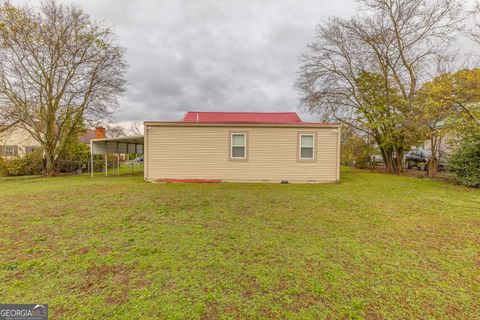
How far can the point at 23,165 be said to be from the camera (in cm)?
1461

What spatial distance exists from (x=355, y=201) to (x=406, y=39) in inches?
454

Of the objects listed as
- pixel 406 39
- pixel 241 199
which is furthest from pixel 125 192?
pixel 406 39

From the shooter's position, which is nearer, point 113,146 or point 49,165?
point 49,165

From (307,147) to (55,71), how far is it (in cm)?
1420

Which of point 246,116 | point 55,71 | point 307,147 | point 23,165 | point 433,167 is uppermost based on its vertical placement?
point 55,71

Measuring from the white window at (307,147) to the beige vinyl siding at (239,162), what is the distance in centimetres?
18

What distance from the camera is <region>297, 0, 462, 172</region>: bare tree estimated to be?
39.9 ft

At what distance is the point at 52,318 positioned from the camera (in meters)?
1.95

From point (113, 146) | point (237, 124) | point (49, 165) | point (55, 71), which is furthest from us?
point (113, 146)

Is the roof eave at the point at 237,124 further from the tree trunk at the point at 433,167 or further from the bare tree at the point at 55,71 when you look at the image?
the bare tree at the point at 55,71

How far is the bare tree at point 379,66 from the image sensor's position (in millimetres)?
12172

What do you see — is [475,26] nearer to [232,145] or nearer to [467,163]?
[467,163]

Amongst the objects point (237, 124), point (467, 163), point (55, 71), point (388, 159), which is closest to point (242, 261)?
point (237, 124)

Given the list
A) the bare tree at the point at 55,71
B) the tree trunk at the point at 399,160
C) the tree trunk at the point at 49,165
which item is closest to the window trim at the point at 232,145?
the bare tree at the point at 55,71
